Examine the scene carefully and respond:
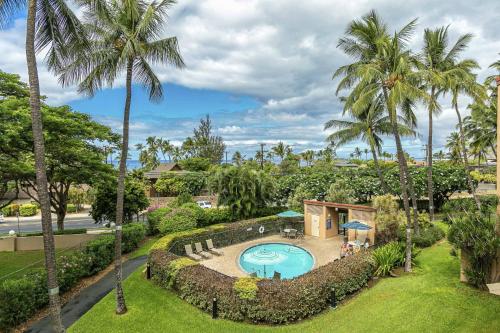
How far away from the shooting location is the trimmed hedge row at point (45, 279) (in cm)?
1203

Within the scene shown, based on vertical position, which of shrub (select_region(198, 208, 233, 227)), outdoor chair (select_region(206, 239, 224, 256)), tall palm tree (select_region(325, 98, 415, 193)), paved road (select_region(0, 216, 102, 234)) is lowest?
paved road (select_region(0, 216, 102, 234))

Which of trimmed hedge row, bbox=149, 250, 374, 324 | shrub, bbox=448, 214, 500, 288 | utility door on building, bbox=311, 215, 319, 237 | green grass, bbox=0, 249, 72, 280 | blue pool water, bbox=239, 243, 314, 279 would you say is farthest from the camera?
utility door on building, bbox=311, 215, 319, 237

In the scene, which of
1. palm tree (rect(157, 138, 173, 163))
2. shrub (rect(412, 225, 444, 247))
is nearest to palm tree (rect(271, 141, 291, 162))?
palm tree (rect(157, 138, 173, 163))

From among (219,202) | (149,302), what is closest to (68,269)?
(149,302)

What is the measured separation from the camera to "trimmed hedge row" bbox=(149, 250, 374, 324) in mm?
11984

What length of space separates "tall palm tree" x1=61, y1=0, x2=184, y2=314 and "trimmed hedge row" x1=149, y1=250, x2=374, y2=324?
3.14 m

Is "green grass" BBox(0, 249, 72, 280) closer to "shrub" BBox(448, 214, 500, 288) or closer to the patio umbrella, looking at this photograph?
the patio umbrella

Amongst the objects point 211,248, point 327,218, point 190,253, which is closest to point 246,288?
point 190,253

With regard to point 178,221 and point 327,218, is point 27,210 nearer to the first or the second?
point 178,221

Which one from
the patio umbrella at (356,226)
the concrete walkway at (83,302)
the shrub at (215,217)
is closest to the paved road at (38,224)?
the shrub at (215,217)

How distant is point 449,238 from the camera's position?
41.5ft

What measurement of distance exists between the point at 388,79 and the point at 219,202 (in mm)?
18234

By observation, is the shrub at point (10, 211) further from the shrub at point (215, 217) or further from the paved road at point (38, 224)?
the shrub at point (215, 217)

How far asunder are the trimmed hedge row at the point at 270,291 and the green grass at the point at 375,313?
383 millimetres
